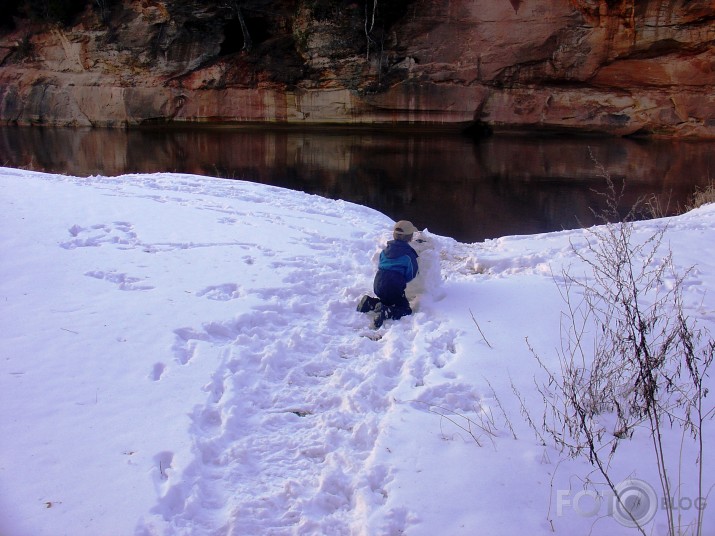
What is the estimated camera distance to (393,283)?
4.97 metres

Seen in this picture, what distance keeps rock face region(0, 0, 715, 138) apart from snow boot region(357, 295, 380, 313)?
26274mm

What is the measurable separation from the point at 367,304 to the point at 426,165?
16049mm

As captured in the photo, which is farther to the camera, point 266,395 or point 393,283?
point 393,283

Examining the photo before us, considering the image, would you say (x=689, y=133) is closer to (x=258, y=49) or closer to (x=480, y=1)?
(x=480, y=1)

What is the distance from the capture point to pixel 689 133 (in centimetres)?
2730

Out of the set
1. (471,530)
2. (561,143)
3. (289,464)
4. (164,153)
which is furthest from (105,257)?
(561,143)

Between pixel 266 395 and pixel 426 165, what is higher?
pixel 266 395

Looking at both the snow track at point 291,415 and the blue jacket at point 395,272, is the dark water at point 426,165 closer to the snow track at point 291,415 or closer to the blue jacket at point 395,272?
the blue jacket at point 395,272

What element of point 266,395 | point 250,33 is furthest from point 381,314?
point 250,33

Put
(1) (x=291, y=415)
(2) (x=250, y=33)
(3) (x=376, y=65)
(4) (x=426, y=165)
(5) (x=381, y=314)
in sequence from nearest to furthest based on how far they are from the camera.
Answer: (1) (x=291, y=415), (5) (x=381, y=314), (4) (x=426, y=165), (3) (x=376, y=65), (2) (x=250, y=33)

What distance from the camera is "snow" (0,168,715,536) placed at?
265 centimetres

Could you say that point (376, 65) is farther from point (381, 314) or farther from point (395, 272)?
point (381, 314)

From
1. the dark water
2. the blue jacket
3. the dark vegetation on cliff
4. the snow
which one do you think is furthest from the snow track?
the dark vegetation on cliff

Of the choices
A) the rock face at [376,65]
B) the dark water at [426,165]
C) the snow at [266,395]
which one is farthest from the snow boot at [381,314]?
the rock face at [376,65]
